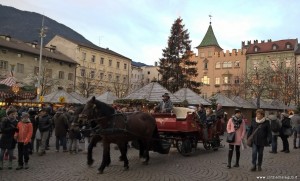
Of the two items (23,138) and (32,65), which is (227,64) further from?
(23,138)

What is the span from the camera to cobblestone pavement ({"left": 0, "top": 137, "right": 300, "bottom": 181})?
30.9ft

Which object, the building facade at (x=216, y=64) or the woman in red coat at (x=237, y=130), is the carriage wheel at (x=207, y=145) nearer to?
the woman in red coat at (x=237, y=130)

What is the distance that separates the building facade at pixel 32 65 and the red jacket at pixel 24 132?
121 feet

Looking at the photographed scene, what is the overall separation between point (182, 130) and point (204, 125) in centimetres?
156

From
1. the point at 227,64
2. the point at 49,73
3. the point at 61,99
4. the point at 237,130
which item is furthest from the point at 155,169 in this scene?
→ the point at 227,64

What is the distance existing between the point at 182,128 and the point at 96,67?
58684mm

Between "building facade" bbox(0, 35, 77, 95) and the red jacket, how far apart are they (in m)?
36.9

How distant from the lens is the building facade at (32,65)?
50125 mm

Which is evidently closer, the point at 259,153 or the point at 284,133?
the point at 259,153

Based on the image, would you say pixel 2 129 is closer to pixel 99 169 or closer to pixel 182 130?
pixel 99 169

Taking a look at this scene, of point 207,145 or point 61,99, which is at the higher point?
point 61,99

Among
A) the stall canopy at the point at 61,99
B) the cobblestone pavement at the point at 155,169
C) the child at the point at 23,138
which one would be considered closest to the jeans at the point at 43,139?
the cobblestone pavement at the point at 155,169

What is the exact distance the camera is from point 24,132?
10.5 meters

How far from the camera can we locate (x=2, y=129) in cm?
1025
